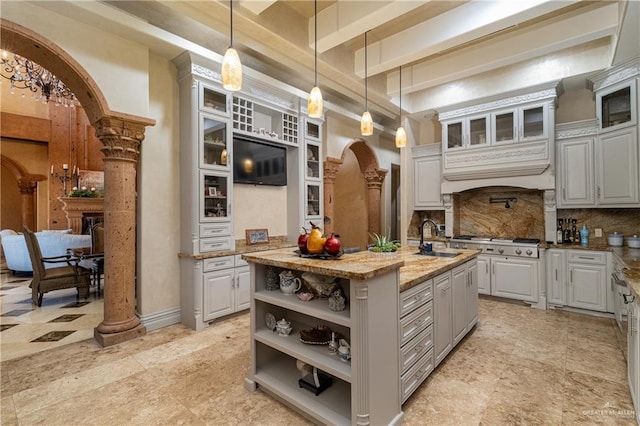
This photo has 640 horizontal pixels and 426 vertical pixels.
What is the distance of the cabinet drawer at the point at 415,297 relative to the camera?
74.9 inches

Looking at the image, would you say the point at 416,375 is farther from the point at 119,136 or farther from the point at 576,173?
the point at 576,173

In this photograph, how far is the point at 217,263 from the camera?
3.49 m

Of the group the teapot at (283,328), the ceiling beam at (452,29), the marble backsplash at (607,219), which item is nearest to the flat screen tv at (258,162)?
the ceiling beam at (452,29)

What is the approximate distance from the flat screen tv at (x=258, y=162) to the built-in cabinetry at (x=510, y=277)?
3.32 meters

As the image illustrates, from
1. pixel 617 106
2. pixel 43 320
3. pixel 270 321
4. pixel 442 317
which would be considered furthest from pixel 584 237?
pixel 43 320

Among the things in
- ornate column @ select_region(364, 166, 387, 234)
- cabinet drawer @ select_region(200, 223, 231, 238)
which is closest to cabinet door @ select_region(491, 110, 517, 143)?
ornate column @ select_region(364, 166, 387, 234)

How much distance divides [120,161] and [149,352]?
191 cm

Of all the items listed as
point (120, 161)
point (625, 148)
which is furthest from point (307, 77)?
point (625, 148)

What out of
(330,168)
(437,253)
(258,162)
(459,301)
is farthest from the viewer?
(330,168)

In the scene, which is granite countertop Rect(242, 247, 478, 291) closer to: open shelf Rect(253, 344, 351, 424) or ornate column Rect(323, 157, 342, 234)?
open shelf Rect(253, 344, 351, 424)

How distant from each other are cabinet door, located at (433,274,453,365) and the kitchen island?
4 cm

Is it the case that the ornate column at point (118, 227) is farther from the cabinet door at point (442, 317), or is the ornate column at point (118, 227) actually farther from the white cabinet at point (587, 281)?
the white cabinet at point (587, 281)

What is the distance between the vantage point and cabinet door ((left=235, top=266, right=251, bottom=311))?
3.68 m

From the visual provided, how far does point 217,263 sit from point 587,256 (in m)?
4.61
